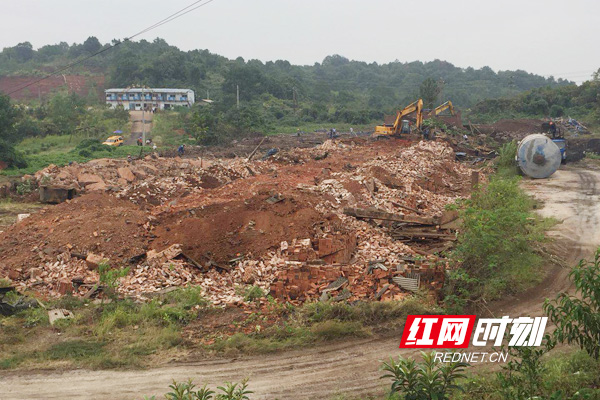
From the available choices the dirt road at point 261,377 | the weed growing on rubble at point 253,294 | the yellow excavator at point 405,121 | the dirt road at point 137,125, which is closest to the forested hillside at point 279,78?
the dirt road at point 137,125

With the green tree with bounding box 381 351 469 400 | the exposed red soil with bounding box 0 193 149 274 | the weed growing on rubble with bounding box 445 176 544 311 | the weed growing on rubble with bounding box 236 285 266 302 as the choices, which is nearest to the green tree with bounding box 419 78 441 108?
the exposed red soil with bounding box 0 193 149 274

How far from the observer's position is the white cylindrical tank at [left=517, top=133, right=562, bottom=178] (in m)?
21.6

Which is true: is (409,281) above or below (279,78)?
below

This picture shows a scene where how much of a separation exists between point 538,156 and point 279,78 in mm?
63168

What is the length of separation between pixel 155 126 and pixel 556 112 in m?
36.9

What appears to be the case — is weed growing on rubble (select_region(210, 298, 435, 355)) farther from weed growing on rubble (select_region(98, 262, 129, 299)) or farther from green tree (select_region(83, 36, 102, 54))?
green tree (select_region(83, 36, 102, 54))

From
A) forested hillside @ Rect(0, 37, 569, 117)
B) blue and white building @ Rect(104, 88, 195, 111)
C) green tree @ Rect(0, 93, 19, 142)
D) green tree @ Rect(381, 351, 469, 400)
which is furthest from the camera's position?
forested hillside @ Rect(0, 37, 569, 117)

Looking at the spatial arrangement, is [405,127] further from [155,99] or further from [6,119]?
[155,99]

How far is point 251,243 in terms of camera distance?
463 inches

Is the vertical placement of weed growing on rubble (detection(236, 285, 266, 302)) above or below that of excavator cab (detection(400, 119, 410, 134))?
below

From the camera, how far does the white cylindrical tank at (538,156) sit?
21578mm

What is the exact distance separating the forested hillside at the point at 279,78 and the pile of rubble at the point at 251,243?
40.7m

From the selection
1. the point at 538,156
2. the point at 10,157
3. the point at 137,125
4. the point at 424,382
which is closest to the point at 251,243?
the point at 424,382

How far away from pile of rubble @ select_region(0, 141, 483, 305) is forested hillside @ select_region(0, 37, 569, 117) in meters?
40.7
